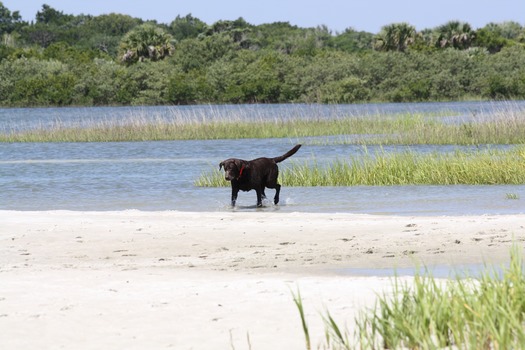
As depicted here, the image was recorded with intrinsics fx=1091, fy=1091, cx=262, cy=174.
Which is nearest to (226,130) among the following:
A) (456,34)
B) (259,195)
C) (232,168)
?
(259,195)

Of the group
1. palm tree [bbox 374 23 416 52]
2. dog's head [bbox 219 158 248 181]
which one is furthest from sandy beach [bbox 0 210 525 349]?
palm tree [bbox 374 23 416 52]

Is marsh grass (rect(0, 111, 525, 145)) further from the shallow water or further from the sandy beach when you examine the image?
the sandy beach

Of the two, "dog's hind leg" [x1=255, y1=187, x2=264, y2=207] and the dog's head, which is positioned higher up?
the dog's head

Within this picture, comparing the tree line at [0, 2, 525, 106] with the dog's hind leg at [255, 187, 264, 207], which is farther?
the tree line at [0, 2, 525, 106]

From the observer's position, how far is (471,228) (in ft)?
39.1

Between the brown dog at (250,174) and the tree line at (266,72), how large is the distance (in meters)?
63.9

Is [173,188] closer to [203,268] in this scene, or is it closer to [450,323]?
[203,268]

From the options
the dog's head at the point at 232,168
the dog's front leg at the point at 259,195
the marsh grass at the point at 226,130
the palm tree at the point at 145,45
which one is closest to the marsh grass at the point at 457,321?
the dog's head at the point at 232,168

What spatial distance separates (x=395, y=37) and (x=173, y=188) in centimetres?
7531

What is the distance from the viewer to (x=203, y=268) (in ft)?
31.8

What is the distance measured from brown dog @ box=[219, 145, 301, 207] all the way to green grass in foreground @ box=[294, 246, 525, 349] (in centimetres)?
900

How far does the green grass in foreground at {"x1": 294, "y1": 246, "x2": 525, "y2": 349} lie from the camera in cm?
569

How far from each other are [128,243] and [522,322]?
613cm

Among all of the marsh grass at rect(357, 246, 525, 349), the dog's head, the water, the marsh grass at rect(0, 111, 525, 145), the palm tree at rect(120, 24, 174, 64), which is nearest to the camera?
the marsh grass at rect(357, 246, 525, 349)
